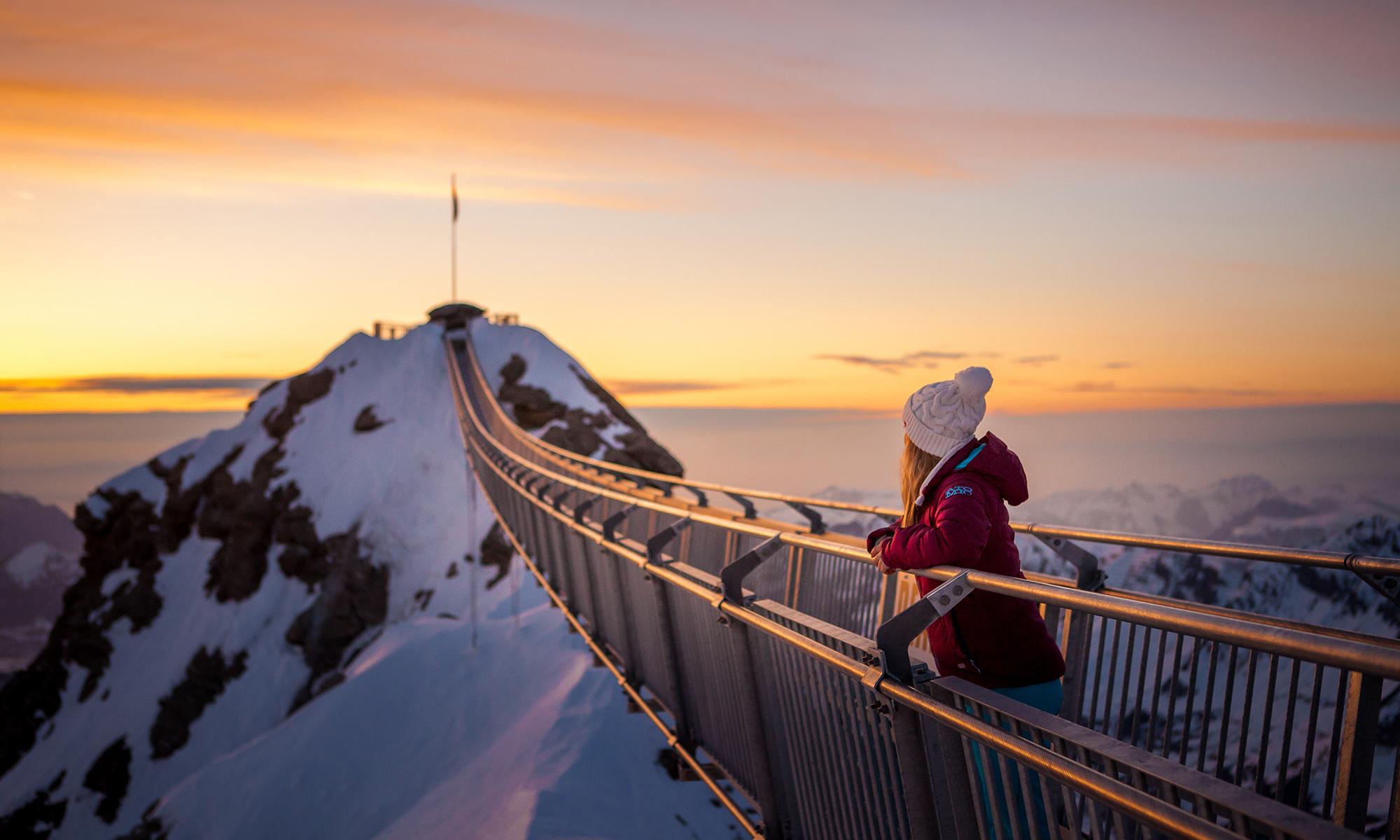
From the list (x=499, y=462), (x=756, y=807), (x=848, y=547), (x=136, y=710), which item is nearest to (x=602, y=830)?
(x=756, y=807)

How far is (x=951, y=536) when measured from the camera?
3408mm

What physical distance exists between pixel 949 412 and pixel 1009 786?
4.97ft

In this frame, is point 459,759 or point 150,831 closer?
point 459,759

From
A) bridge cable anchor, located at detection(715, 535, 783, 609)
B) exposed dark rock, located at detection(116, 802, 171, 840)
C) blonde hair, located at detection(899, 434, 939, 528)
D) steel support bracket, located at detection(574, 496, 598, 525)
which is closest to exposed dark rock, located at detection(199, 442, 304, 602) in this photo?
exposed dark rock, located at detection(116, 802, 171, 840)

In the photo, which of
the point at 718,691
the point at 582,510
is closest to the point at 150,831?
the point at 582,510

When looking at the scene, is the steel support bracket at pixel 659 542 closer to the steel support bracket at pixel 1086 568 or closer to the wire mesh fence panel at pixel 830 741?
the wire mesh fence panel at pixel 830 741

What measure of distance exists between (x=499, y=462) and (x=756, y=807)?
18.4m

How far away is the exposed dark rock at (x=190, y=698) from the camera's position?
177 feet

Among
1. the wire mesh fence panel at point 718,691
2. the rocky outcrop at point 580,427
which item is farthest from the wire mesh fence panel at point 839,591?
the rocky outcrop at point 580,427

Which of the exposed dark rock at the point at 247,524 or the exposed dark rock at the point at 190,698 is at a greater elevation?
the exposed dark rock at the point at 247,524

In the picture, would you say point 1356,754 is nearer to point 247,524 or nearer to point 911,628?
point 911,628

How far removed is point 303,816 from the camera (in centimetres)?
2466

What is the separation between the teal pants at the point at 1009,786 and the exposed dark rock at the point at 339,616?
51681 mm

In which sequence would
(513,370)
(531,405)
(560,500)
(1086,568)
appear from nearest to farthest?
(1086,568), (560,500), (531,405), (513,370)
